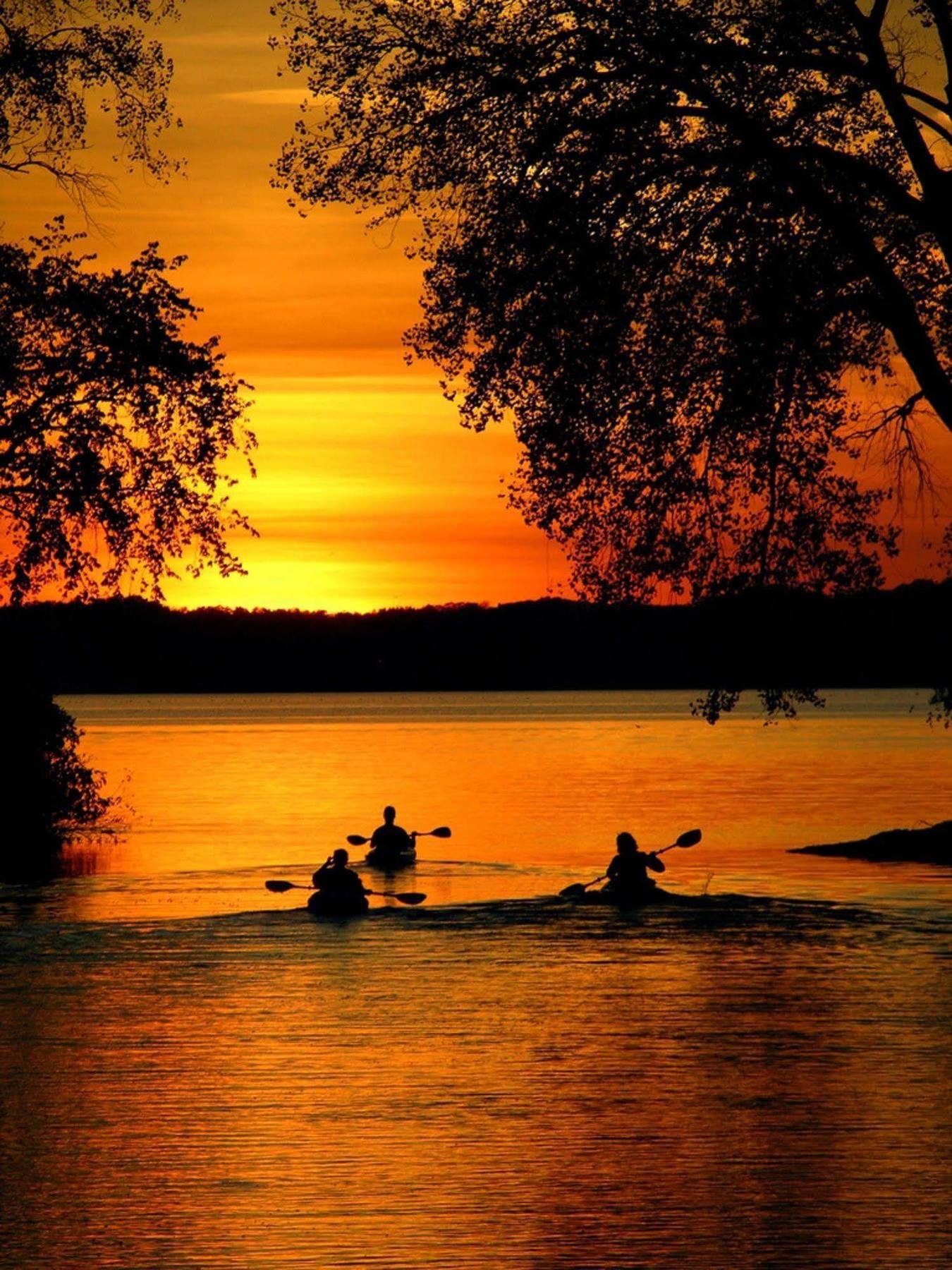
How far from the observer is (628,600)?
26.5 metres

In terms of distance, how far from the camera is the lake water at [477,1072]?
Answer: 1108 centimetres

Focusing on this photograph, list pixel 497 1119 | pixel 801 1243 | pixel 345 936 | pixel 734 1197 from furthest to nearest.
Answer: pixel 345 936, pixel 497 1119, pixel 734 1197, pixel 801 1243

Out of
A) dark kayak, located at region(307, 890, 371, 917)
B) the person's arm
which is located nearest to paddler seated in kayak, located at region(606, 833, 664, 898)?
dark kayak, located at region(307, 890, 371, 917)

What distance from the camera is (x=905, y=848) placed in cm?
4269

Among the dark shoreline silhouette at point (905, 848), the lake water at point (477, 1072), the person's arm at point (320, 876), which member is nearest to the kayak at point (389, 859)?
the lake water at point (477, 1072)

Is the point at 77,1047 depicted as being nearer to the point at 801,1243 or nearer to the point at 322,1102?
the point at 322,1102

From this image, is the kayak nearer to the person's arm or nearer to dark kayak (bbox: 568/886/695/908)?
dark kayak (bbox: 568/886/695/908)

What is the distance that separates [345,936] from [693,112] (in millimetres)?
12238

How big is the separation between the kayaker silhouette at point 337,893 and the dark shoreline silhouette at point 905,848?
14440 millimetres

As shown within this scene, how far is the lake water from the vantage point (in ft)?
36.3

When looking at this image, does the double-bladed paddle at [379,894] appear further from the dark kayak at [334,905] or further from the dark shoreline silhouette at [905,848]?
the dark shoreline silhouette at [905,848]

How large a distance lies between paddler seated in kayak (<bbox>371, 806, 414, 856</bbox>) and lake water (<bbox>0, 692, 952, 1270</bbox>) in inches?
27.4

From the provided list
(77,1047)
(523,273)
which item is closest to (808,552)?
(523,273)

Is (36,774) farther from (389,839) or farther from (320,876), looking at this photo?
(320,876)
